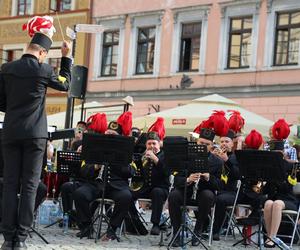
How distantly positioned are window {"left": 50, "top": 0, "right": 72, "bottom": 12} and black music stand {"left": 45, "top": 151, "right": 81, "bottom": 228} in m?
20.9

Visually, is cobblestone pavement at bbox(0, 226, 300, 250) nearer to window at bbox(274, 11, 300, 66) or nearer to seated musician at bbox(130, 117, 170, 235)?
seated musician at bbox(130, 117, 170, 235)

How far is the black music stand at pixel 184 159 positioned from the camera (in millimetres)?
9219

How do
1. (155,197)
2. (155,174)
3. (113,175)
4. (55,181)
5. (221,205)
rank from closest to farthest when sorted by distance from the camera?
(113,175), (221,205), (155,197), (155,174), (55,181)

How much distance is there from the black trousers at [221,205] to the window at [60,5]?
2151 cm

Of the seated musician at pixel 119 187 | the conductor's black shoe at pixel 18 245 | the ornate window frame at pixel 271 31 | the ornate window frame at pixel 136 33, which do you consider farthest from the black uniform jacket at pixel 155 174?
the ornate window frame at pixel 136 33

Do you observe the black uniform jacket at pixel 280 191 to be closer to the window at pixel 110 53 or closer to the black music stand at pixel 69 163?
the black music stand at pixel 69 163

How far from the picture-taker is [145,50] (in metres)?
28.3

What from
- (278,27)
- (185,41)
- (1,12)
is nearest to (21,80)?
(278,27)

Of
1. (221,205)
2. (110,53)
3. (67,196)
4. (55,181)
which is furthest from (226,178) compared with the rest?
(110,53)

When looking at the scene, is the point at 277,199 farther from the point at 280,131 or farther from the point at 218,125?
the point at 218,125

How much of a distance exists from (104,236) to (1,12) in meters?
25.2

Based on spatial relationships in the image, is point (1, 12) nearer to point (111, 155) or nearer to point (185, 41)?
point (185, 41)

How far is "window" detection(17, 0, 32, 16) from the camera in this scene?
32281 millimetres

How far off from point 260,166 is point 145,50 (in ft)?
63.1
